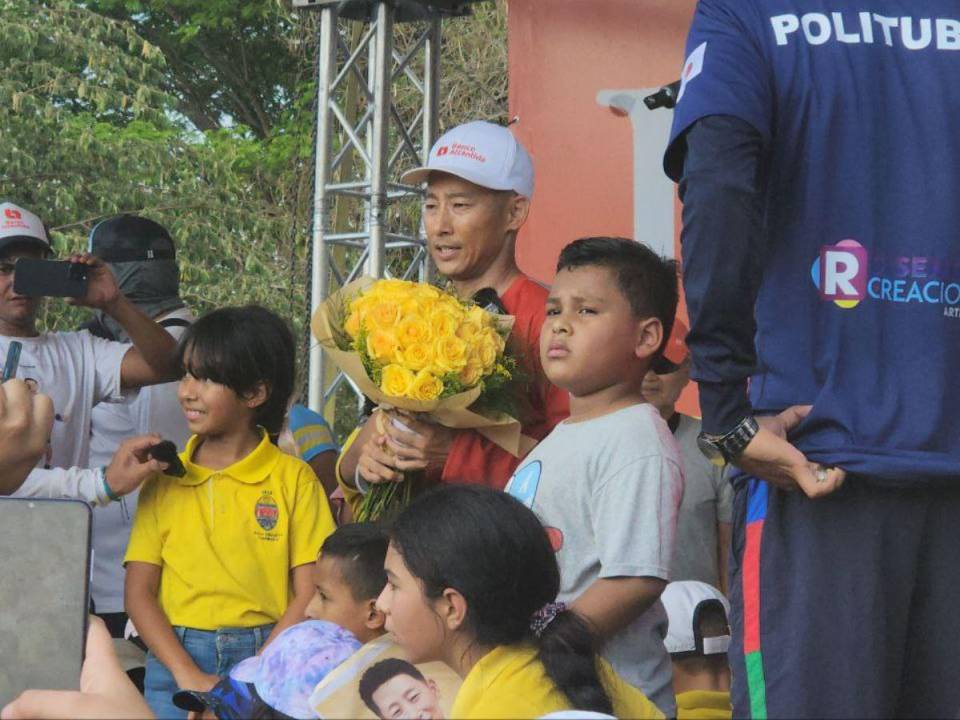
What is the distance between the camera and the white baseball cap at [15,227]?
4379mm

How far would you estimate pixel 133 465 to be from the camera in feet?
11.9

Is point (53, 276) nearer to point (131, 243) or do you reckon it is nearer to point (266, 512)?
point (131, 243)

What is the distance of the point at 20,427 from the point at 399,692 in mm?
1621

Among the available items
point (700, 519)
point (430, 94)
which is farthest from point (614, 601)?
point (430, 94)

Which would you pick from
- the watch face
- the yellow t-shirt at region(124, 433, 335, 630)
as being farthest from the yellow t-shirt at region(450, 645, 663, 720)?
the yellow t-shirt at region(124, 433, 335, 630)

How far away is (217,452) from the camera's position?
3.75m

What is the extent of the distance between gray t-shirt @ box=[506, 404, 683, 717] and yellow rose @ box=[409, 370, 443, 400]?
273 mm

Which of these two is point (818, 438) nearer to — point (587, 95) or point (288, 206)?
point (587, 95)

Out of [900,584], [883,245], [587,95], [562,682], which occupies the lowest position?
[562,682]

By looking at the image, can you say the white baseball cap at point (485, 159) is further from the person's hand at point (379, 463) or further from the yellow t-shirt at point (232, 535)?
the yellow t-shirt at point (232, 535)

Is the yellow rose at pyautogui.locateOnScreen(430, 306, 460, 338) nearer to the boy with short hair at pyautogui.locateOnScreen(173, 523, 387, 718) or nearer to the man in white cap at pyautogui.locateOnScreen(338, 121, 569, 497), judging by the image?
the man in white cap at pyautogui.locateOnScreen(338, 121, 569, 497)

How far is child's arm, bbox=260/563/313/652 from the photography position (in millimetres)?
3441

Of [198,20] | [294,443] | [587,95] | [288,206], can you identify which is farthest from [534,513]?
[198,20]

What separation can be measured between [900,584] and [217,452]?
2.02 meters
